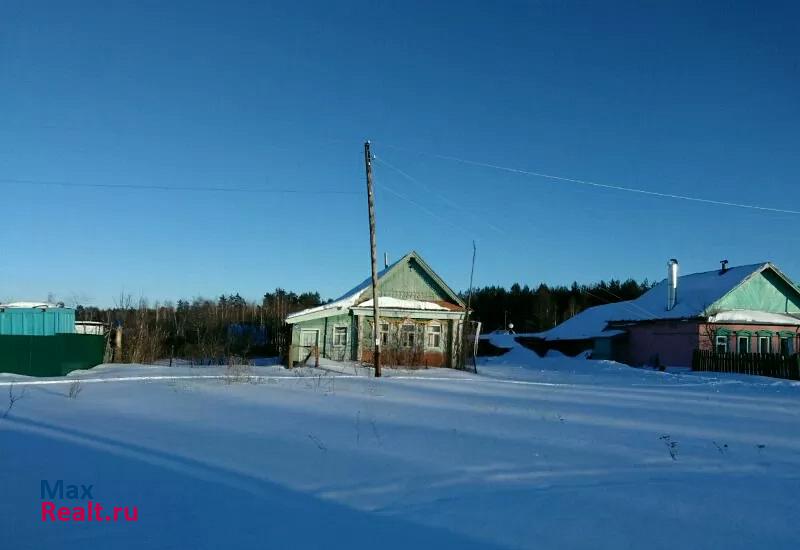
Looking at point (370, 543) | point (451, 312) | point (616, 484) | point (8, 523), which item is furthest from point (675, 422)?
point (451, 312)

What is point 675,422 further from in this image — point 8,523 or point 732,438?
point 8,523

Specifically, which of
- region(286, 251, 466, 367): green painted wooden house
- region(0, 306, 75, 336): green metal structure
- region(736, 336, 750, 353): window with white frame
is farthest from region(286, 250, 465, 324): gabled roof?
region(736, 336, 750, 353): window with white frame

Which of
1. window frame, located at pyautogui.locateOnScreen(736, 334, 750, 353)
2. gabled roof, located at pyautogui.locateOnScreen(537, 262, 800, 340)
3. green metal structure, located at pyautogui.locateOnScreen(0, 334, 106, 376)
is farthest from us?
gabled roof, located at pyautogui.locateOnScreen(537, 262, 800, 340)

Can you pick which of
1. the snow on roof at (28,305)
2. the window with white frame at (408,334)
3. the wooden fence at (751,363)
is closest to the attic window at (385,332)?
the window with white frame at (408,334)

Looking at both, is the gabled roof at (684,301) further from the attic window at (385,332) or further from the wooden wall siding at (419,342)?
the attic window at (385,332)

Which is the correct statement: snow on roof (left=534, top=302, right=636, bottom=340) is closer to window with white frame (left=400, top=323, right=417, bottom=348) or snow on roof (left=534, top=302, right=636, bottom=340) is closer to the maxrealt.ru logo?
window with white frame (left=400, top=323, right=417, bottom=348)

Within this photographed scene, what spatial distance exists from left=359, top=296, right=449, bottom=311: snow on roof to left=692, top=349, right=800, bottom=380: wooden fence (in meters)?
11.7

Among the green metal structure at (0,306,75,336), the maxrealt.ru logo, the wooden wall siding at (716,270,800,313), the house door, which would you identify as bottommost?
the maxrealt.ru logo

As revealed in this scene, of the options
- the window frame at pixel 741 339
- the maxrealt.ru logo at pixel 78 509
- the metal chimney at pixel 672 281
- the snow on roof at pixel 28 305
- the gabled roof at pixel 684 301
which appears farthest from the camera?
the metal chimney at pixel 672 281

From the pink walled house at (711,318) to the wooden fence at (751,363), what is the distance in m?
3.38

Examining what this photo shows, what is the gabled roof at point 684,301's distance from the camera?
109 ft

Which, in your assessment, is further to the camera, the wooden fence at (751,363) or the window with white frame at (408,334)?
the window with white frame at (408,334)

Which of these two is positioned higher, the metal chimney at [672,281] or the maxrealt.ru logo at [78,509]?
the metal chimney at [672,281]

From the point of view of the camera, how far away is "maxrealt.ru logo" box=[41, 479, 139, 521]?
5207mm
